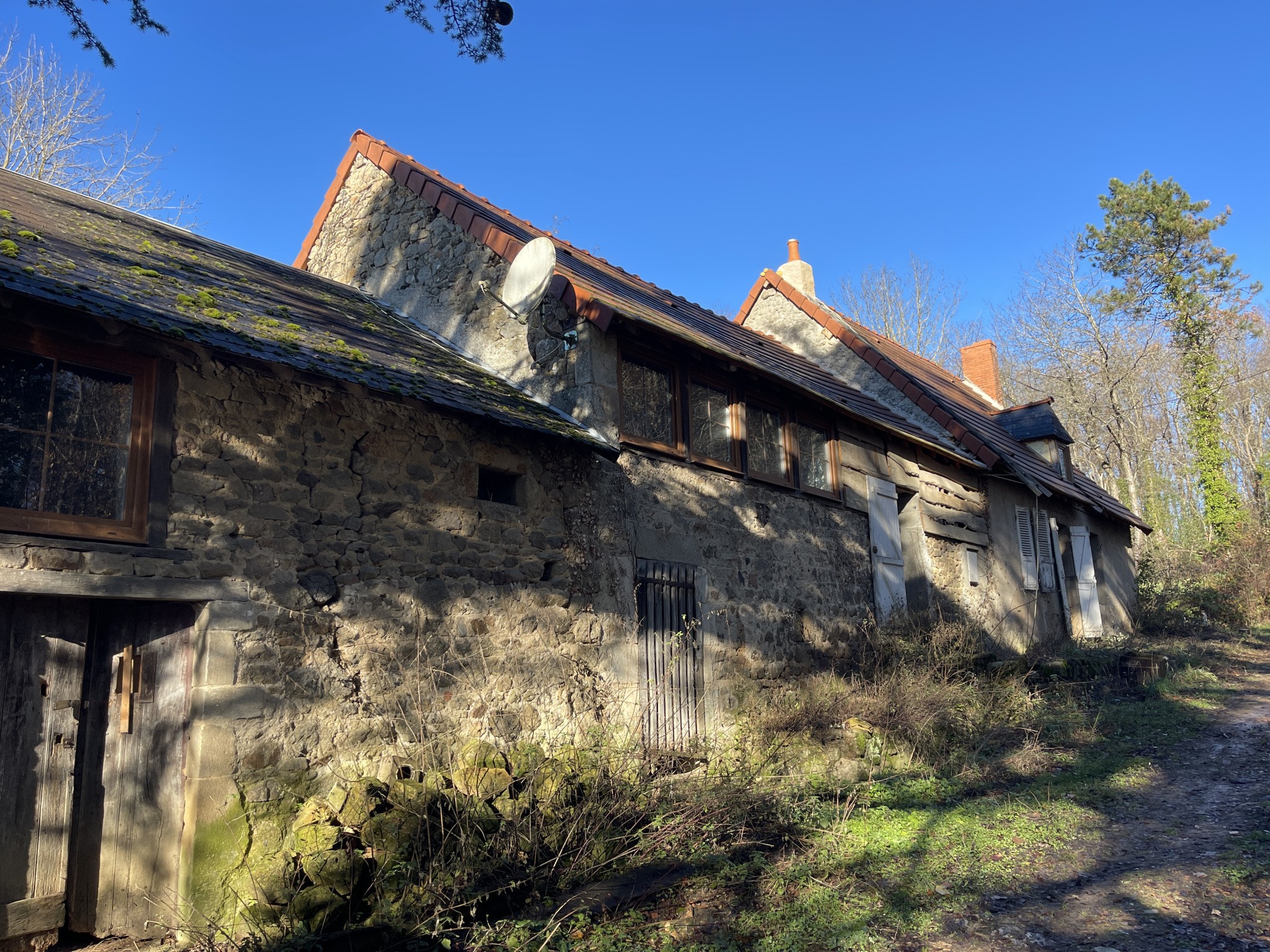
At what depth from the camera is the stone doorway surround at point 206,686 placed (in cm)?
466

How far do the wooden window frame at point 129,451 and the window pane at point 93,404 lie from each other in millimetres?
37

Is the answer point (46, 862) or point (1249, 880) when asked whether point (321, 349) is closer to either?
point (46, 862)

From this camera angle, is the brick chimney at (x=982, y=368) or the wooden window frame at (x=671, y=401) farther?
the brick chimney at (x=982, y=368)

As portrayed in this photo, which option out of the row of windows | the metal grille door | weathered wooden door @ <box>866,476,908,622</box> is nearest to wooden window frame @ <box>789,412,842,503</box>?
the row of windows

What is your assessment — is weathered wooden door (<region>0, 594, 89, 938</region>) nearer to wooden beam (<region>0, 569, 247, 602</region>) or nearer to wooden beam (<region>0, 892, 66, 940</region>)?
wooden beam (<region>0, 892, 66, 940</region>)

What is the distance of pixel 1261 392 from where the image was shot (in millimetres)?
27516

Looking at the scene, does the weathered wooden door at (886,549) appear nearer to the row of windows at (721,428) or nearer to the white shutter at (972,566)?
the row of windows at (721,428)

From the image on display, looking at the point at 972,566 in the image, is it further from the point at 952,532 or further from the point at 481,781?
the point at 481,781

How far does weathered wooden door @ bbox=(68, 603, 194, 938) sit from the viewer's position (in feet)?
15.8

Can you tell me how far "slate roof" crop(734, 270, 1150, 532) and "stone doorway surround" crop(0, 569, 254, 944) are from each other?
1103 cm

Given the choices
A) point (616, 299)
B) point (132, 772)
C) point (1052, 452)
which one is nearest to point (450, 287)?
point (616, 299)

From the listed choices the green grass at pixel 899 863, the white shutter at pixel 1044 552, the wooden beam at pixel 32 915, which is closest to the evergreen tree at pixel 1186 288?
the white shutter at pixel 1044 552

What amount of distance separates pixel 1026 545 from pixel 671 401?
883cm

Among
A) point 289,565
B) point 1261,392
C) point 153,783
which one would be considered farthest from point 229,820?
point 1261,392
